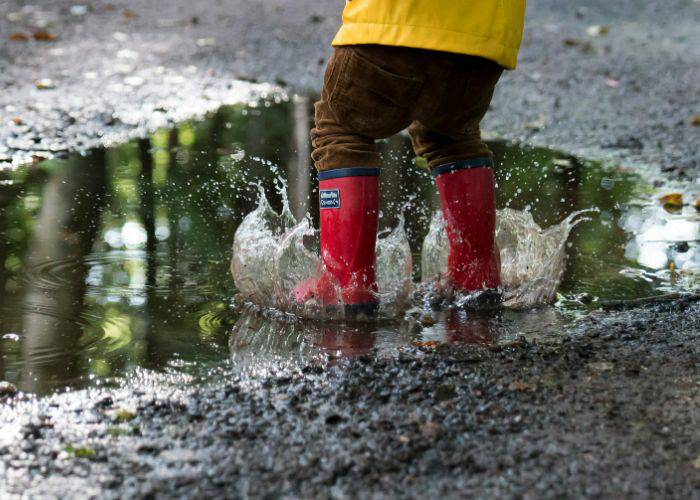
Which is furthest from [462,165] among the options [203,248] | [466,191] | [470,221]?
[203,248]

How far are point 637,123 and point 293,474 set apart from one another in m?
5.17

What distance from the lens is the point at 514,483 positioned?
209cm

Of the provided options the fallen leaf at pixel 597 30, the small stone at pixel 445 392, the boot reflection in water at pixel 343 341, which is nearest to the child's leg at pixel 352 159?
the boot reflection in water at pixel 343 341

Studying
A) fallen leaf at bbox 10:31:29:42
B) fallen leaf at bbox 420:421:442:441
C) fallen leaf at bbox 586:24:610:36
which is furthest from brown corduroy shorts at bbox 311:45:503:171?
fallen leaf at bbox 586:24:610:36

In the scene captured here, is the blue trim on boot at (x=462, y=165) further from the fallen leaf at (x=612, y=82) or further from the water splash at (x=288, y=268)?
the fallen leaf at (x=612, y=82)

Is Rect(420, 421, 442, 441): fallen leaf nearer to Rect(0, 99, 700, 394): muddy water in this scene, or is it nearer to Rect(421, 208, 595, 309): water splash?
Rect(0, 99, 700, 394): muddy water

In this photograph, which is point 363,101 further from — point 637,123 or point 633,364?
point 637,123

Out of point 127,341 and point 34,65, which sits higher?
point 34,65

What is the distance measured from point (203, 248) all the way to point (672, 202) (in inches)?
→ 90.4

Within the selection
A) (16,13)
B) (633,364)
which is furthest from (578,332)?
(16,13)

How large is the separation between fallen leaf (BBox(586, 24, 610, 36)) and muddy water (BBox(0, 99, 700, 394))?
15.3 ft

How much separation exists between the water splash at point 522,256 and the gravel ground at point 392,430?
590 millimetres

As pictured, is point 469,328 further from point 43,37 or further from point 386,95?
point 43,37

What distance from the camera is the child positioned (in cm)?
298
